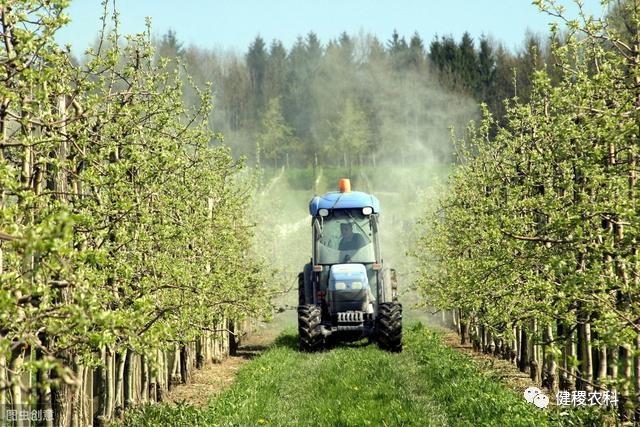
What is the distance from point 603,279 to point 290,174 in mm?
95731

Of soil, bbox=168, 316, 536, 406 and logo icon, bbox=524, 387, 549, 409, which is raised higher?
logo icon, bbox=524, 387, 549, 409

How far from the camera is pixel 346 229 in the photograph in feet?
72.8

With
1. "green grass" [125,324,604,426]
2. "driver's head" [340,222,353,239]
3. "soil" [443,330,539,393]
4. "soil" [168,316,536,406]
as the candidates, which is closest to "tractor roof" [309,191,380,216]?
"driver's head" [340,222,353,239]

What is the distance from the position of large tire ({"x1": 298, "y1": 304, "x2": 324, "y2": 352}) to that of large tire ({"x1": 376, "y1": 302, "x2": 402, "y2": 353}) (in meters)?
1.58

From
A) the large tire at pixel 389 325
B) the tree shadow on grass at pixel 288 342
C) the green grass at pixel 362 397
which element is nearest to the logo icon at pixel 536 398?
the green grass at pixel 362 397

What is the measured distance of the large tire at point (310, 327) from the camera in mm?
21156

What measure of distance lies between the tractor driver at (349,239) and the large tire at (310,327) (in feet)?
6.24

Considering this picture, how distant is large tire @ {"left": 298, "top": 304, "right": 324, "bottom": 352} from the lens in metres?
21.2

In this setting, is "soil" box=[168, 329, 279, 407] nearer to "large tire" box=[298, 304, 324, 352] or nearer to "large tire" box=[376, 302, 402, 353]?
"large tire" box=[298, 304, 324, 352]

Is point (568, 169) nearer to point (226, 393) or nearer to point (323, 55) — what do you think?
point (226, 393)

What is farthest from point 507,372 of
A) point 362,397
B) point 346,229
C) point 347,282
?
point 346,229

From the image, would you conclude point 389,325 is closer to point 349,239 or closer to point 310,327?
point 310,327

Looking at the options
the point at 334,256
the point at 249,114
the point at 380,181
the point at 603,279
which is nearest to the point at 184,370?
the point at 334,256

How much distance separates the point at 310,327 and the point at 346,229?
2.94m
